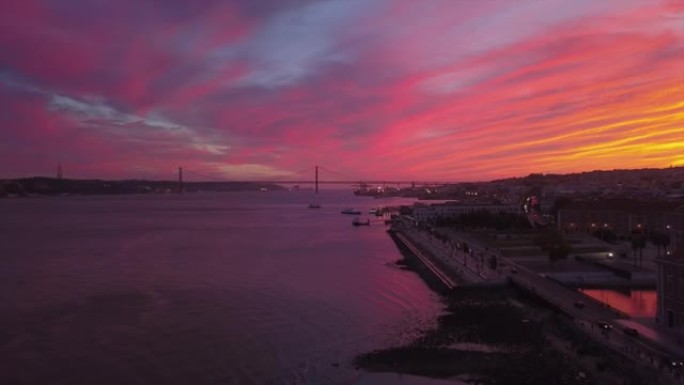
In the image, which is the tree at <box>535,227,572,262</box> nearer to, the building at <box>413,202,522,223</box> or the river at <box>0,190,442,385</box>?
the river at <box>0,190,442,385</box>

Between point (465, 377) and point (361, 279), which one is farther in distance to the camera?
point (361, 279)

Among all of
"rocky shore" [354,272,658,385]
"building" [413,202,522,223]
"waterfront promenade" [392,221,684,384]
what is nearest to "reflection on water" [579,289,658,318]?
"waterfront promenade" [392,221,684,384]

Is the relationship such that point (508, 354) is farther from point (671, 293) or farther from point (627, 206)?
point (627, 206)

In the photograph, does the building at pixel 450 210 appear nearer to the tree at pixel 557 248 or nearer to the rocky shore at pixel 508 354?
the tree at pixel 557 248

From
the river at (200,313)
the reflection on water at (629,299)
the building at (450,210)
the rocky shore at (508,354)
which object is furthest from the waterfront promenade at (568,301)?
the building at (450,210)

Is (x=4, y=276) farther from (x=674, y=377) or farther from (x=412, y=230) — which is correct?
(x=412, y=230)

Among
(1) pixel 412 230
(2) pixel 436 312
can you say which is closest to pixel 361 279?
(2) pixel 436 312

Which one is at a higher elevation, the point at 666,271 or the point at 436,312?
the point at 666,271
